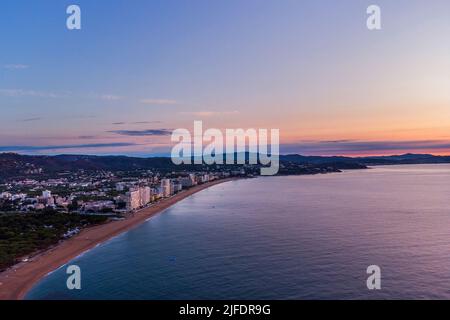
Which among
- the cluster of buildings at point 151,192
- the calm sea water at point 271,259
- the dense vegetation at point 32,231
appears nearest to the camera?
the calm sea water at point 271,259

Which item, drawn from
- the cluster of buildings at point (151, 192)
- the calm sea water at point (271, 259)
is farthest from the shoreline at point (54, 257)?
the cluster of buildings at point (151, 192)

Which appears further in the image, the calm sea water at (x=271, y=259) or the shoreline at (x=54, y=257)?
the shoreline at (x=54, y=257)

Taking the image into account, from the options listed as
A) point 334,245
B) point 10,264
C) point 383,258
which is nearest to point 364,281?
point 383,258

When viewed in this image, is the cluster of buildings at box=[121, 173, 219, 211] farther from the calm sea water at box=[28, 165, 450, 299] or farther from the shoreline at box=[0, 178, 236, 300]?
the calm sea water at box=[28, 165, 450, 299]

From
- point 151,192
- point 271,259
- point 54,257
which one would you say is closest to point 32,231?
point 54,257

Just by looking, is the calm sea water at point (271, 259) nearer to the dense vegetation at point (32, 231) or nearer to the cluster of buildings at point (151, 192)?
the dense vegetation at point (32, 231)
